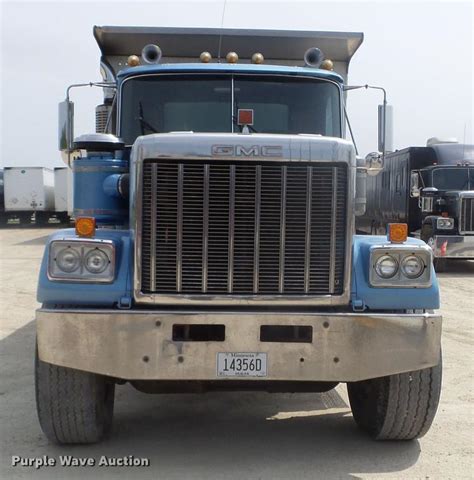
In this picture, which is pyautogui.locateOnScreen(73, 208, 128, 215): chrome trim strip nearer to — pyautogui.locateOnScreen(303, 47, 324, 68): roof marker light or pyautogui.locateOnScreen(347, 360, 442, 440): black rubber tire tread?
pyautogui.locateOnScreen(347, 360, 442, 440): black rubber tire tread

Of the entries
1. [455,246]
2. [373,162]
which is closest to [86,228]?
[373,162]

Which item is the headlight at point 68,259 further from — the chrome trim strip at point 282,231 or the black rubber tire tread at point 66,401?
the chrome trim strip at point 282,231

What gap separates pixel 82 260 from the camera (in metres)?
4.52

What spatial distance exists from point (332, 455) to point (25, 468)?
193cm

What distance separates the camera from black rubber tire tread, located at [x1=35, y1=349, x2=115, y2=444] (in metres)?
4.64

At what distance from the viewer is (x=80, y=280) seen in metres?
4.49

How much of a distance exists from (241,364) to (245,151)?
49.8 inches

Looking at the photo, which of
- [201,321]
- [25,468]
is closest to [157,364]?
[201,321]

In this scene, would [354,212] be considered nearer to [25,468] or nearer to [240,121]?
[240,121]

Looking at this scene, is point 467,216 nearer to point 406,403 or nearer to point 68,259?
point 406,403

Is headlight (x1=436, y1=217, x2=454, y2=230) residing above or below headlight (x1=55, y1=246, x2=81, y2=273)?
below

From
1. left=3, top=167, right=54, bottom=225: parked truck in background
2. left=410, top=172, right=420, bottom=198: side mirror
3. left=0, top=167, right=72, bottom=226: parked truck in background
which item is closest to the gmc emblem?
left=410, top=172, right=420, bottom=198: side mirror

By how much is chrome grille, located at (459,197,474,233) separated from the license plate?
42.6 feet

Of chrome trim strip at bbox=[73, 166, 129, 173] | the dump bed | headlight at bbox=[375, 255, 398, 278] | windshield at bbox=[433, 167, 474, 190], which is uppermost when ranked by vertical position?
the dump bed
